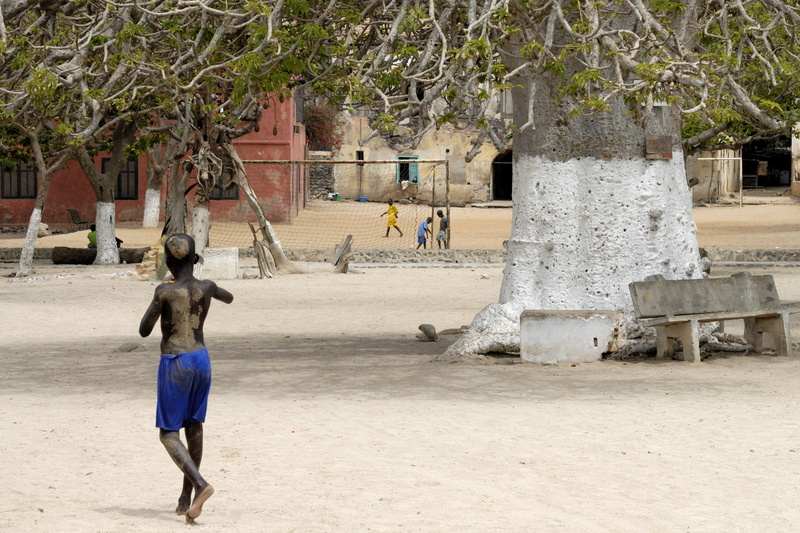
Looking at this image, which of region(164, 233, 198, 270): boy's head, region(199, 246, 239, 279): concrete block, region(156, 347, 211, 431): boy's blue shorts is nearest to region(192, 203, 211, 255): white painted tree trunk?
region(199, 246, 239, 279): concrete block

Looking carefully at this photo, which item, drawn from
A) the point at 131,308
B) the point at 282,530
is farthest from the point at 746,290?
the point at 131,308

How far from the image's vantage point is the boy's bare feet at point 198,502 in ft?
17.7

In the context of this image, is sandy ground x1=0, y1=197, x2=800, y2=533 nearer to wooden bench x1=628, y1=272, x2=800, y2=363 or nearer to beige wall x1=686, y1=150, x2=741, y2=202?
wooden bench x1=628, y1=272, x2=800, y2=363

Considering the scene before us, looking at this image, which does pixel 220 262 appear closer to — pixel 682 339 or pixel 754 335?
pixel 754 335

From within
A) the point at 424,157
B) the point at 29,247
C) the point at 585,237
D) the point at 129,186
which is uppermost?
the point at 424,157

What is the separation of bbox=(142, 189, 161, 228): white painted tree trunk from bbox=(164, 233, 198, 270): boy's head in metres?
29.2

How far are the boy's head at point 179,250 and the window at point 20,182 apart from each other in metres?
33.0

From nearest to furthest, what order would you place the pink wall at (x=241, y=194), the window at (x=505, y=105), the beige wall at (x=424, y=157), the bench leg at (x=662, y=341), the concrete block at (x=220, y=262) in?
1. the bench leg at (x=662, y=341)
2. the concrete block at (x=220, y=262)
3. the pink wall at (x=241, y=194)
4. the window at (x=505, y=105)
5. the beige wall at (x=424, y=157)

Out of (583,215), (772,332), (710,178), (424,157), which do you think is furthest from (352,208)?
(772,332)

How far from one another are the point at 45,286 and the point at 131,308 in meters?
4.16

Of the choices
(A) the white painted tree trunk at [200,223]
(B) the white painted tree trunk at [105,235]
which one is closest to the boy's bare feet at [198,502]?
(A) the white painted tree trunk at [200,223]

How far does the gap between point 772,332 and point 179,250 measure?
24.5 feet

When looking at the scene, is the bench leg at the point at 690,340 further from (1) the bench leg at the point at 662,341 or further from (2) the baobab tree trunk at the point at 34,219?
(2) the baobab tree trunk at the point at 34,219

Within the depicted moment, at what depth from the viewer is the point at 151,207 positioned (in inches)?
1358
